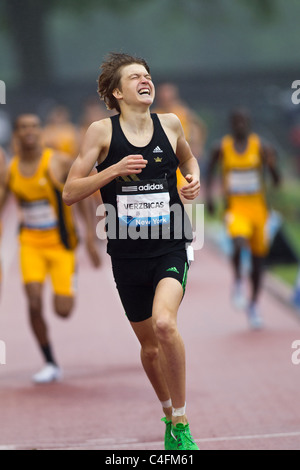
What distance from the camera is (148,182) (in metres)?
6.51

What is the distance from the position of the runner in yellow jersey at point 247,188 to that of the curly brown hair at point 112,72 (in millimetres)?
5708

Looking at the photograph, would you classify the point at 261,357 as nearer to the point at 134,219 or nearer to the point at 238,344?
the point at 238,344

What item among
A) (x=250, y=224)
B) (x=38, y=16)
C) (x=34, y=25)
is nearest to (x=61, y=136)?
(x=250, y=224)

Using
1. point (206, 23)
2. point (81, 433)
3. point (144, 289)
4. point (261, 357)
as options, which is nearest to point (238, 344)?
point (261, 357)

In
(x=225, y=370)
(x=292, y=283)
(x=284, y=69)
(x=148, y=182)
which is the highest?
(x=284, y=69)

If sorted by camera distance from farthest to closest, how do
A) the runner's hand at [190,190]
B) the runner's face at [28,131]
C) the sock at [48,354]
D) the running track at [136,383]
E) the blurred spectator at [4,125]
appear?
the blurred spectator at [4,125] < the sock at [48,354] < the runner's face at [28,131] < the running track at [136,383] < the runner's hand at [190,190]

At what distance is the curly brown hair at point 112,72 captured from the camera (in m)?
6.64

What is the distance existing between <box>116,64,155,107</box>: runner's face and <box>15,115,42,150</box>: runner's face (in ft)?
11.1

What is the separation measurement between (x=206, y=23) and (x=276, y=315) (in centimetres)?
3242

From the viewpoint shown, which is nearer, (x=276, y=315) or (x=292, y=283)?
(x=276, y=315)

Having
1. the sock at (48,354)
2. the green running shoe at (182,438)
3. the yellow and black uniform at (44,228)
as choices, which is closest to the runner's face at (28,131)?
the yellow and black uniform at (44,228)

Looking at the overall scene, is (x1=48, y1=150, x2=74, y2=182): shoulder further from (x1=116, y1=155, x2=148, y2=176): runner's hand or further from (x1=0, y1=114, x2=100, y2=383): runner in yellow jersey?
(x1=116, y1=155, x2=148, y2=176): runner's hand

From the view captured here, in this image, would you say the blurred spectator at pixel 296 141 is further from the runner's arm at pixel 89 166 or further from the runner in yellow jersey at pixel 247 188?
the runner's arm at pixel 89 166

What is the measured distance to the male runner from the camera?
6.40 metres
